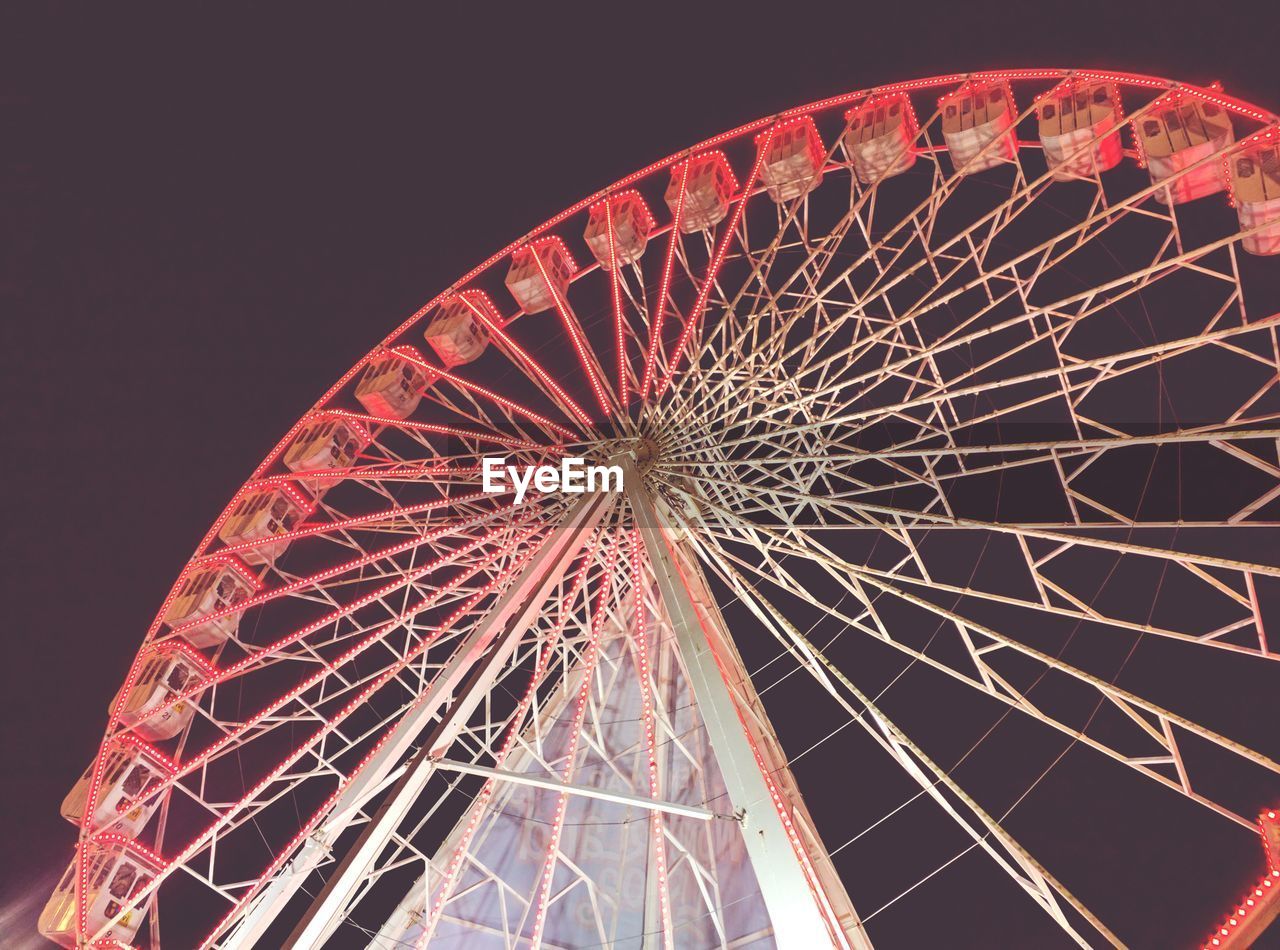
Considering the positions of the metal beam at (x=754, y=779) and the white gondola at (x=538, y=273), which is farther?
the white gondola at (x=538, y=273)

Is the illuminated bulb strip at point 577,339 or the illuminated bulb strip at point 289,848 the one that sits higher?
the illuminated bulb strip at point 577,339

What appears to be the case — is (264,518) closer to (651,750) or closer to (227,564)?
(227,564)

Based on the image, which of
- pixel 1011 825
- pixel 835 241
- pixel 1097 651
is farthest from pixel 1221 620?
pixel 835 241

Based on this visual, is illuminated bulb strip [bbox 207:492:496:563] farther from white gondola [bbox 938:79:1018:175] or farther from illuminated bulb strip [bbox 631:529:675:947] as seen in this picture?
white gondola [bbox 938:79:1018:175]

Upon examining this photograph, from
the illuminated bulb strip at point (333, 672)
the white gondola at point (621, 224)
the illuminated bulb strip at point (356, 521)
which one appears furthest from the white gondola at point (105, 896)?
the white gondola at point (621, 224)

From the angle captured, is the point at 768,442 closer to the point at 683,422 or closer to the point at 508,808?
the point at 683,422

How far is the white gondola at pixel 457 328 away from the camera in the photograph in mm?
14109

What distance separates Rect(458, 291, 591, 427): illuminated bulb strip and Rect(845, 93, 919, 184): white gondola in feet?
15.1

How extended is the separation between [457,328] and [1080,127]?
8488 millimetres

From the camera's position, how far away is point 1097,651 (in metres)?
23.7

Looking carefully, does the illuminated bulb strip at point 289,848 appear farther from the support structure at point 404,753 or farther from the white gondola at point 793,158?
the white gondola at point 793,158

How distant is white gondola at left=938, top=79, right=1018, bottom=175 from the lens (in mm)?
10758

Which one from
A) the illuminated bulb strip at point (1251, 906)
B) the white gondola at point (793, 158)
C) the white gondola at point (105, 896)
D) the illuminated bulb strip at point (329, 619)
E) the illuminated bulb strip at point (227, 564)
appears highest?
the white gondola at point (793, 158)

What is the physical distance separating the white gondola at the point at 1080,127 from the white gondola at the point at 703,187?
400 cm
